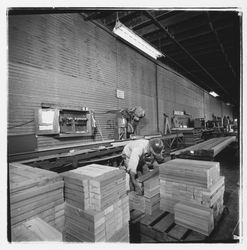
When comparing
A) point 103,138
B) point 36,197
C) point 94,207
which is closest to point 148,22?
point 103,138

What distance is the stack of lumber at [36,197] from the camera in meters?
2.07

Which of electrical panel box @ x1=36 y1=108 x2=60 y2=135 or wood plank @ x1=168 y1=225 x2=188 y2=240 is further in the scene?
electrical panel box @ x1=36 y1=108 x2=60 y2=135

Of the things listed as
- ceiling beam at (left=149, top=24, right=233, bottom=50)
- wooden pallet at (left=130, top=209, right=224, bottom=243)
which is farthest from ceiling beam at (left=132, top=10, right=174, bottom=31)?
wooden pallet at (left=130, top=209, right=224, bottom=243)

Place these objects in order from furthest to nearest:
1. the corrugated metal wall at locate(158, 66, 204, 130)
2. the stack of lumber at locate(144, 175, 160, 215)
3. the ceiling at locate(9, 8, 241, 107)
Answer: the corrugated metal wall at locate(158, 66, 204, 130) < the ceiling at locate(9, 8, 241, 107) < the stack of lumber at locate(144, 175, 160, 215)

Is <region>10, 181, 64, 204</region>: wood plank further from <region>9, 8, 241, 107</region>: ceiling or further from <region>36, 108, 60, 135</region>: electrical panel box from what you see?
<region>9, 8, 241, 107</region>: ceiling

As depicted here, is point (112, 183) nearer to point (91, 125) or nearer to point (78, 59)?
point (91, 125)

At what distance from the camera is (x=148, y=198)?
3.78m

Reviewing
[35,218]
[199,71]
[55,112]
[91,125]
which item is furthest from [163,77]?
[35,218]

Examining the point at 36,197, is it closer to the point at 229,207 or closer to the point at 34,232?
the point at 34,232

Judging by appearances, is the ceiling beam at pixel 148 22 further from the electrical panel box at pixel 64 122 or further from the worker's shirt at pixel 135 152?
the worker's shirt at pixel 135 152

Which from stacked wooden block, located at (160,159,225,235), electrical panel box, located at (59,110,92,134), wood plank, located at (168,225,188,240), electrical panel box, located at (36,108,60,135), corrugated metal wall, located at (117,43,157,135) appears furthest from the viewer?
corrugated metal wall, located at (117,43,157,135)

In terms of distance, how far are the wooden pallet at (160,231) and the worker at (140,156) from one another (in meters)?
0.60

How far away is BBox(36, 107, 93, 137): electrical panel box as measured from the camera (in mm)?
5016

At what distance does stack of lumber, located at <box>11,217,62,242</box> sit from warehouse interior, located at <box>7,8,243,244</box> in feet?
0.04
